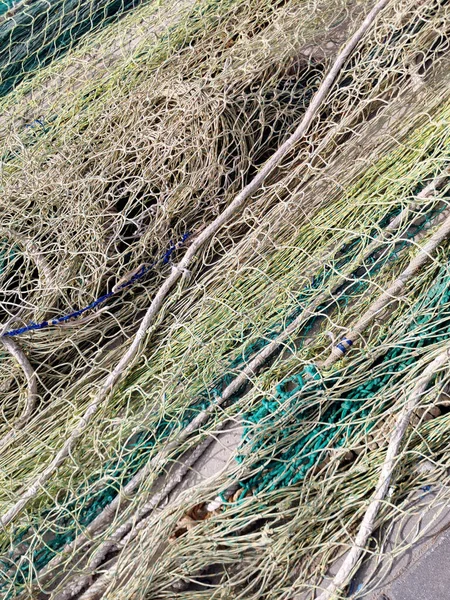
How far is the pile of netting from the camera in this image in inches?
96.5

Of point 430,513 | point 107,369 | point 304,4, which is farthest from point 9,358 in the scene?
point 304,4

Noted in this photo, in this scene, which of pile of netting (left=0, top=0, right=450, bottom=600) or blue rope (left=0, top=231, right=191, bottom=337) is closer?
pile of netting (left=0, top=0, right=450, bottom=600)

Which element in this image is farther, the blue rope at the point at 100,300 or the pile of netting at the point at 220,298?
the blue rope at the point at 100,300

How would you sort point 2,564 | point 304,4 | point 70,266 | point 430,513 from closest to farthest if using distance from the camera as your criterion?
1. point 430,513
2. point 2,564
3. point 70,266
4. point 304,4

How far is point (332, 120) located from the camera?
11.3 feet

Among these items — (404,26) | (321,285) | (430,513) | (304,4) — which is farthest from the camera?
(304,4)

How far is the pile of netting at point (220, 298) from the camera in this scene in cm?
245

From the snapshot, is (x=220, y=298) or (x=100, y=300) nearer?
(x=220, y=298)

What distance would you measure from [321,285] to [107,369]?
105 centimetres

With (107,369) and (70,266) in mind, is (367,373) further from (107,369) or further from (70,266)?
(70,266)

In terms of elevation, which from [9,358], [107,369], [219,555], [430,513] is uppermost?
[9,358]

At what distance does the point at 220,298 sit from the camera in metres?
3.01

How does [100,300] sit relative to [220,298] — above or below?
above

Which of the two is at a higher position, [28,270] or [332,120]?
[28,270]
